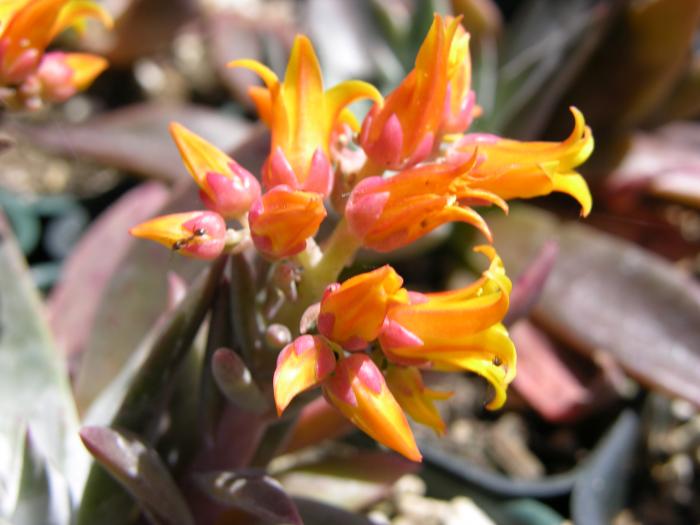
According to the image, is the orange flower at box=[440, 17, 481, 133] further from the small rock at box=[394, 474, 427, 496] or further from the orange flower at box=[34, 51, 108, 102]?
the small rock at box=[394, 474, 427, 496]

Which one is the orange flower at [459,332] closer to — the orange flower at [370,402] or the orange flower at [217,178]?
the orange flower at [370,402]

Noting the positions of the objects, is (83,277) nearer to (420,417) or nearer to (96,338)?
(96,338)

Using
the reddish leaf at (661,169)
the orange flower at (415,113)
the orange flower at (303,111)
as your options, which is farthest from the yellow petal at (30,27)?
the reddish leaf at (661,169)

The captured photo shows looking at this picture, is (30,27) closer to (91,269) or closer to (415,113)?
(415,113)

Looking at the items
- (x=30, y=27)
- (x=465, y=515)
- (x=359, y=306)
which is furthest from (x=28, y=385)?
(x=465, y=515)

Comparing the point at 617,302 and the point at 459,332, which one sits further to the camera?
the point at 617,302

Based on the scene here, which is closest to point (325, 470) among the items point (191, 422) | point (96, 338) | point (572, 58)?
point (191, 422)

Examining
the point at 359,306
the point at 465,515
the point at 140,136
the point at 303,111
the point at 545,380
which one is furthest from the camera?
the point at 140,136
